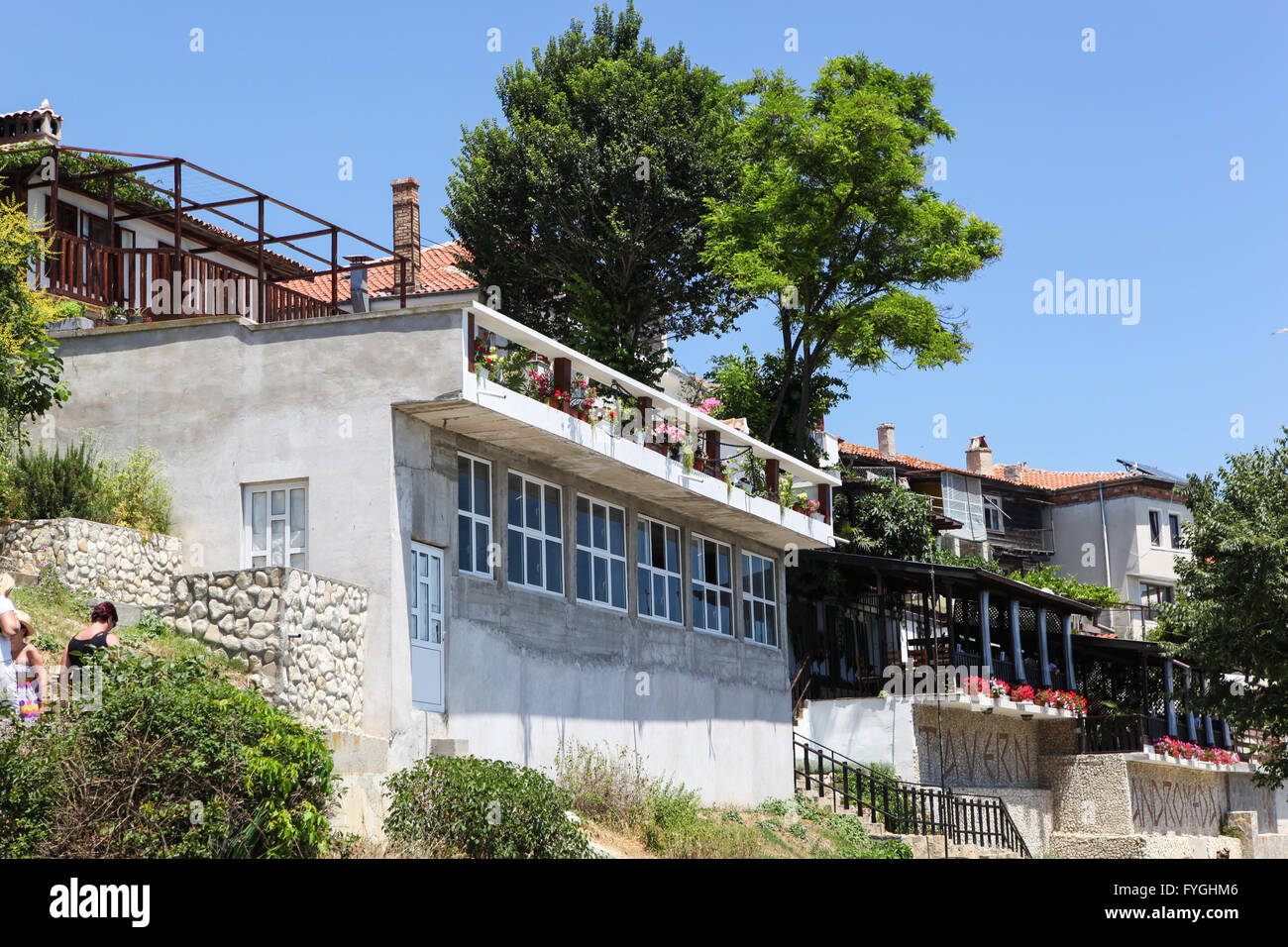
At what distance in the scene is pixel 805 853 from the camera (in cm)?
2292

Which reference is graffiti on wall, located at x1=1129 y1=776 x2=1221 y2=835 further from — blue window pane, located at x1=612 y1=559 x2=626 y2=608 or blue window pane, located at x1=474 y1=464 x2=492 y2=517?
blue window pane, located at x1=474 y1=464 x2=492 y2=517

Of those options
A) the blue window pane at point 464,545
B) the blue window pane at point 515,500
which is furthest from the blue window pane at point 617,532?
the blue window pane at point 464,545

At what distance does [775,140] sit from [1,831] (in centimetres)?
2634

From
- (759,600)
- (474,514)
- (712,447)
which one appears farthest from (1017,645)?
(474,514)

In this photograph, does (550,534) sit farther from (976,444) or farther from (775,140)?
(976,444)

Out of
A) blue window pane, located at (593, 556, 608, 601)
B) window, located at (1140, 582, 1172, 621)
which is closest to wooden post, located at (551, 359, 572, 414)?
blue window pane, located at (593, 556, 608, 601)

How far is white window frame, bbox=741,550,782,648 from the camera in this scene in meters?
26.6

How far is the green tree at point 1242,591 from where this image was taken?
2619cm

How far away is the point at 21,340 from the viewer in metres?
17.0

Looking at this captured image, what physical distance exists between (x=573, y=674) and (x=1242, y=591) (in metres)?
13.1

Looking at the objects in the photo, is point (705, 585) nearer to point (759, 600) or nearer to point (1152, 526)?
point (759, 600)

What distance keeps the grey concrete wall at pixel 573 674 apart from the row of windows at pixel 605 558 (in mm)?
Result: 169

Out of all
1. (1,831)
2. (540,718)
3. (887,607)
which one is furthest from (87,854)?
(887,607)

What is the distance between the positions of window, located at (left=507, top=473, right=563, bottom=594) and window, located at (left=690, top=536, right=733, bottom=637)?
425 centimetres
